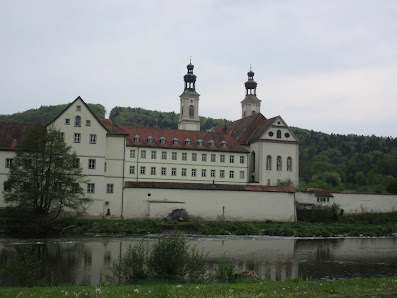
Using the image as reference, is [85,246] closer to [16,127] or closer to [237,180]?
[16,127]

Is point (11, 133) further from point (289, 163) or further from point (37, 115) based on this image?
point (37, 115)

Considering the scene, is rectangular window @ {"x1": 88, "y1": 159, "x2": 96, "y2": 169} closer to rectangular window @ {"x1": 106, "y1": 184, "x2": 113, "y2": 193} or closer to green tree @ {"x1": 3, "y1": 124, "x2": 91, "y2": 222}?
rectangular window @ {"x1": 106, "y1": 184, "x2": 113, "y2": 193}

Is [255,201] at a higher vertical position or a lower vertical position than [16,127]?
lower

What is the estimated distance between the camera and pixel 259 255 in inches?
1251

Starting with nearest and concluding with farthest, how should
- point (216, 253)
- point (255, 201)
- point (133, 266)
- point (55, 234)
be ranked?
point (133, 266)
point (216, 253)
point (55, 234)
point (255, 201)

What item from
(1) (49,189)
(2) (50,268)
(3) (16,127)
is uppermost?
(3) (16,127)

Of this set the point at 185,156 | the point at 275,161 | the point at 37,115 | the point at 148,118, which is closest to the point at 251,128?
the point at 275,161

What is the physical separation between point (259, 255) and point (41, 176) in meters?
21.1

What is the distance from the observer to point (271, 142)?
6322 centimetres

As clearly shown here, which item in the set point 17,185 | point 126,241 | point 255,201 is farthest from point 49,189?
point 255,201

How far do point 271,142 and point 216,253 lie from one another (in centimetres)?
3349

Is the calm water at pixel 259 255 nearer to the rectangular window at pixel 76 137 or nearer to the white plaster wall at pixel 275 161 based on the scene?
the rectangular window at pixel 76 137

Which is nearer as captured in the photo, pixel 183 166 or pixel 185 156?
pixel 183 166

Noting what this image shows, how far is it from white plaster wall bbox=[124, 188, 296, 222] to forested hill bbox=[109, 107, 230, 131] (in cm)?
9500
